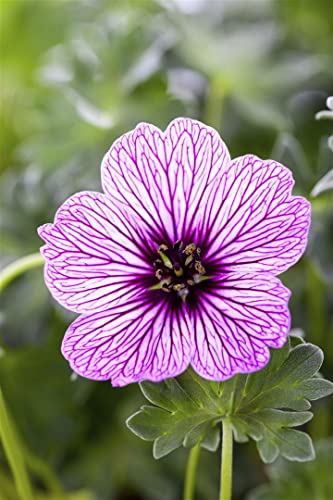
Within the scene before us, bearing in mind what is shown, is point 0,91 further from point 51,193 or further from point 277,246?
point 277,246

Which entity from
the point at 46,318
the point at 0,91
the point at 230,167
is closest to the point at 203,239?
the point at 230,167

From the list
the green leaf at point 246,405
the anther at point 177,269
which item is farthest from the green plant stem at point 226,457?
the anther at point 177,269

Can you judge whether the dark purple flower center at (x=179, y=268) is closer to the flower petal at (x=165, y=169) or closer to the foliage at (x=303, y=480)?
the flower petal at (x=165, y=169)

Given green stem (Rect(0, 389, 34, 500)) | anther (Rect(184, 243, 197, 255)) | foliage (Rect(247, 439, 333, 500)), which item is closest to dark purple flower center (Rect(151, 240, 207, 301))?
anther (Rect(184, 243, 197, 255))

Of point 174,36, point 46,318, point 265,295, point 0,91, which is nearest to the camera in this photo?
point 265,295

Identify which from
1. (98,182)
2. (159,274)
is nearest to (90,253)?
(159,274)

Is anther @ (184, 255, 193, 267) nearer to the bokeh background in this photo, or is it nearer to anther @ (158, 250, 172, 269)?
anther @ (158, 250, 172, 269)
